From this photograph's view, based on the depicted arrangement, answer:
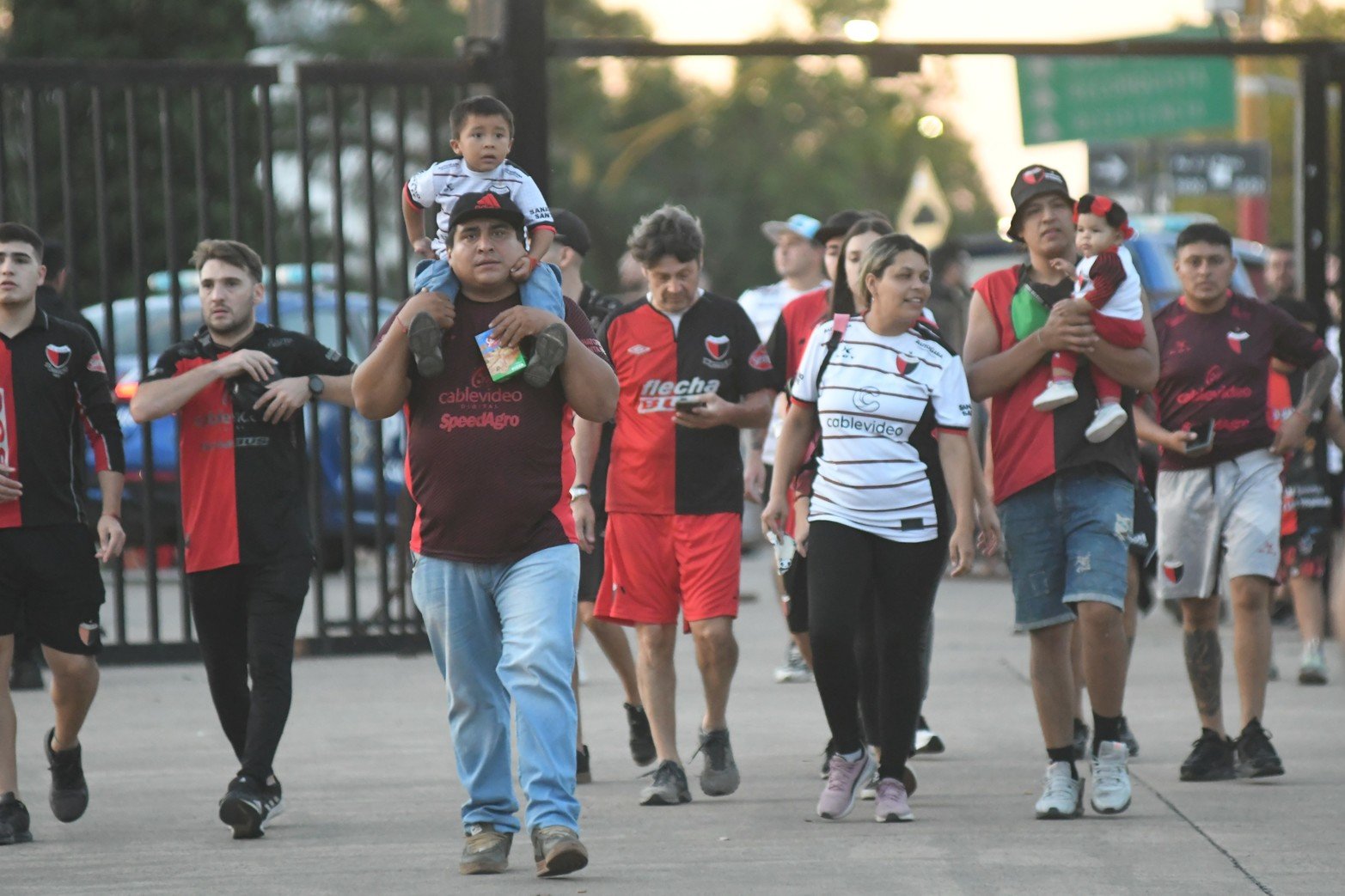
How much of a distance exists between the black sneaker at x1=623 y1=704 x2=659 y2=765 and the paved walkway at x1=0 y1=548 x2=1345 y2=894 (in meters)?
0.08

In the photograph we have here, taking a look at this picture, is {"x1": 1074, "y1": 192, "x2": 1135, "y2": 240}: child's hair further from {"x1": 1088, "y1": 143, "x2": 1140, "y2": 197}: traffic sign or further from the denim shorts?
{"x1": 1088, "y1": 143, "x2": 1140, "y2": 197}: traffic sign

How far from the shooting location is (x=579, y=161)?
54.7 metres

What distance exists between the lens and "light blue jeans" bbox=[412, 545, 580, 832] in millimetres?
5652

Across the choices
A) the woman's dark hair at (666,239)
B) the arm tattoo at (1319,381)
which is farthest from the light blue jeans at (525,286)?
the arm tattoo at (1319,381)

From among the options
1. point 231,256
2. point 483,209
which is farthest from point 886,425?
point 231,256

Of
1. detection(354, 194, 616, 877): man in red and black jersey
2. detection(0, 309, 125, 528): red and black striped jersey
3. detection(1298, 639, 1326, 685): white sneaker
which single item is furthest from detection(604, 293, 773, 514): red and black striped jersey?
detection(1298, 639, 1326, 685): white sneaker

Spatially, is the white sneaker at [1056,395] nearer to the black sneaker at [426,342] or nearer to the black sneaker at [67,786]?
the black sneaker at [426,342]

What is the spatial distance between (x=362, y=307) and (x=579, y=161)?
41.0m

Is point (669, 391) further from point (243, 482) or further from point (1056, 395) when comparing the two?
point (243, 482)

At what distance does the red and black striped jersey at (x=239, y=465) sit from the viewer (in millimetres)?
6672

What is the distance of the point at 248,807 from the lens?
634cm

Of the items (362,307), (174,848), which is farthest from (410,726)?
(362,307)

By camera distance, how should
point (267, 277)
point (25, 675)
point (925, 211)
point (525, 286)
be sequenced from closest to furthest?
point (525, 286) → point (25, 675) → point (267, 277) → point (925, 211)

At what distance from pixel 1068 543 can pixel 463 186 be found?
7.54ft
